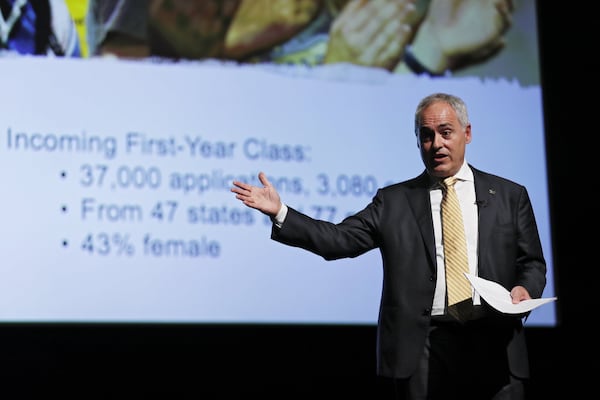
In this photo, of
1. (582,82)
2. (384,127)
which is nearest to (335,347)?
(384,127)

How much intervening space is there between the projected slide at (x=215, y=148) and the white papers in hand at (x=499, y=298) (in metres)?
2.15

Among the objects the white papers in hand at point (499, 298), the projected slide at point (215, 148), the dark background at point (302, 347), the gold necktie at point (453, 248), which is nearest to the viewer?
the white papers in hand at point (499, 298)

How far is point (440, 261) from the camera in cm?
267

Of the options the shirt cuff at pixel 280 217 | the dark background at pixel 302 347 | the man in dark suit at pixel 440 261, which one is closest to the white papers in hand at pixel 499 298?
the man in dark suit at pixel 440 261

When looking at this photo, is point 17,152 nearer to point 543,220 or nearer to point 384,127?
point 384,127

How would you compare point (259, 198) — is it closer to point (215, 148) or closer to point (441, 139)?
point (441, 139)

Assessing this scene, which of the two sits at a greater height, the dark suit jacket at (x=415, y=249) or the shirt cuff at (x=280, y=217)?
the shirt cuff at (x=280, y=217)

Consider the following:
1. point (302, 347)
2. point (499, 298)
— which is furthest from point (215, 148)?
point (499, 298)

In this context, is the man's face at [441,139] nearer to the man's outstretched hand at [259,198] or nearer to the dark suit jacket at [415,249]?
the dark suit jacket at [415,249]

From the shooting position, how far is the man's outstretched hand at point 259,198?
2611mm

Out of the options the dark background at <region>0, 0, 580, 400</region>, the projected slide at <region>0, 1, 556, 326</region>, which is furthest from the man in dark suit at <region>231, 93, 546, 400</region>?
the dark background at <region>0, 0, 580, 400</region>

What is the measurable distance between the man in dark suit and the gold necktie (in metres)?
0.02

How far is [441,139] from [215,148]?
202 centimetres

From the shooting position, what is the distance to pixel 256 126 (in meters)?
4.62
